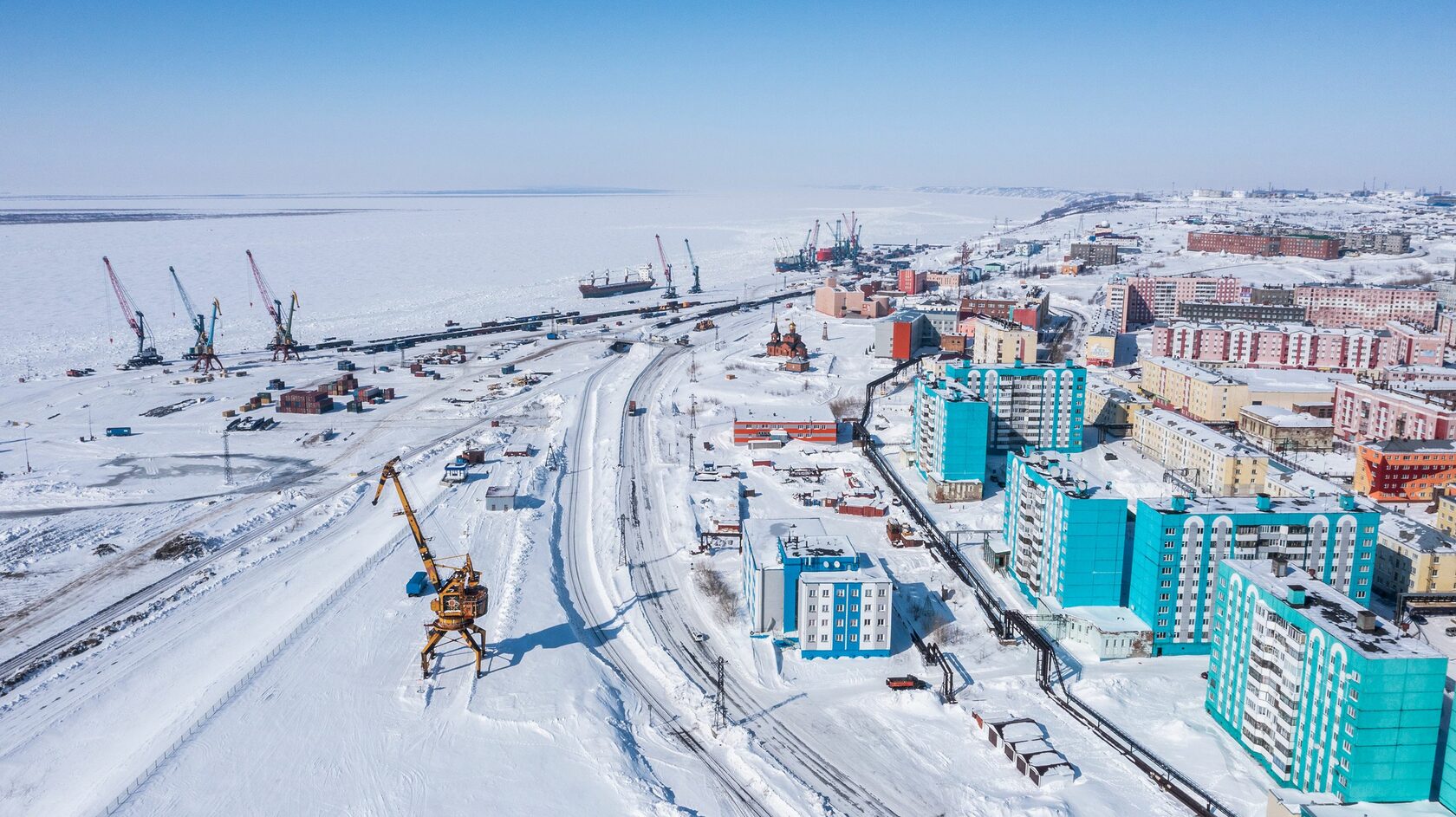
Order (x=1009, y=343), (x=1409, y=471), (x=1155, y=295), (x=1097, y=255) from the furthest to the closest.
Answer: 1. (x=1097, y=255)
2. (x=1155, y=295)
3. (x=1009, y=343)
4. (x=1409, y=471)

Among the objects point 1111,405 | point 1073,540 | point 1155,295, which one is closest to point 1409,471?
point 1111,405

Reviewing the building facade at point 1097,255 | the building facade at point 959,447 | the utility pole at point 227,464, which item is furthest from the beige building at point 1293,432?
the building facade at point 1097,255

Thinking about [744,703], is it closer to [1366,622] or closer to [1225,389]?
[1366,622]

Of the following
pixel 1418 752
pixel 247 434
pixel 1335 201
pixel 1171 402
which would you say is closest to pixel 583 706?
pixel 1418 752

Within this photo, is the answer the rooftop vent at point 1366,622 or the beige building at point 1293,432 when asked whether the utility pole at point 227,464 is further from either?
the beige building at point 1293,432

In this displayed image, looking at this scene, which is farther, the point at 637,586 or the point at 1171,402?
the point at 1171,402

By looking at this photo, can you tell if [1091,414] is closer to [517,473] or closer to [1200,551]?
[1200,551]

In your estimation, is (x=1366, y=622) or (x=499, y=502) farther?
(x=499, y=502)
